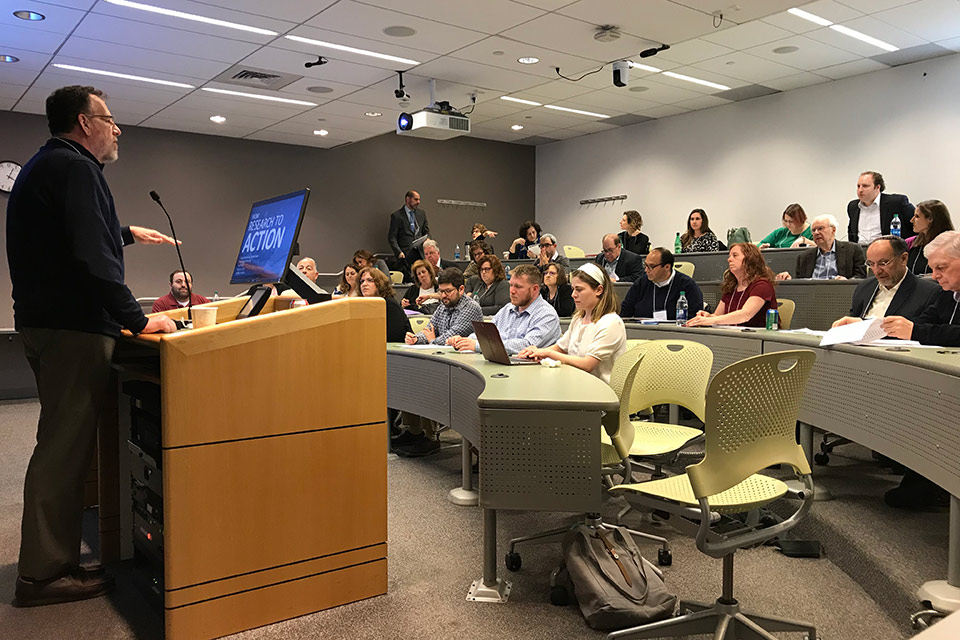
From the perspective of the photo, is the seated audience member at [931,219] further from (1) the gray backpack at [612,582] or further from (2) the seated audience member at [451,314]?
(1) the gray backpack at [612,582]

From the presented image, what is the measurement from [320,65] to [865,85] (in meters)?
6.26

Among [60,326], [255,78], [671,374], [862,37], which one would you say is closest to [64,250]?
[60,326]

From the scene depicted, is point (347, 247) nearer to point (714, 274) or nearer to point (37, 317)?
point (714, 274)

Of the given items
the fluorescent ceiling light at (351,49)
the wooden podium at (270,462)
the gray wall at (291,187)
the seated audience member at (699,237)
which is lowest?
the wooden podium at (270,462)

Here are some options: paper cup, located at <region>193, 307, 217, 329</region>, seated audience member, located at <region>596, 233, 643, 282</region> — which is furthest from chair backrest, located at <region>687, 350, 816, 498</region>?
seated audience member, located at <region>596, 233, 643, 282</region>

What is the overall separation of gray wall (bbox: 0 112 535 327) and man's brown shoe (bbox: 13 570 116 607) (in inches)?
270

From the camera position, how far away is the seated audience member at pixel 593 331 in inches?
135

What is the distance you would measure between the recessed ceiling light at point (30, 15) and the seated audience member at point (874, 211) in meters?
7.34

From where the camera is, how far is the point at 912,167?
317 inches

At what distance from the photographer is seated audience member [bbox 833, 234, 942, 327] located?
383 cm

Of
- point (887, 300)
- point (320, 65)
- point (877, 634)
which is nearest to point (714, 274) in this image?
point (887, 300)

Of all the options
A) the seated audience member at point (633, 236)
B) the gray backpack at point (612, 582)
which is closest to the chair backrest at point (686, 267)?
the seated audience member at point (633, 236)

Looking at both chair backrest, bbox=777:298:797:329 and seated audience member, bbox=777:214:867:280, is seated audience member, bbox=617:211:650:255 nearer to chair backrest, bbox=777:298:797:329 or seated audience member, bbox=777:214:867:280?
seated audience member, bbox=777:214:867:280

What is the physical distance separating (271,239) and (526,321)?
1780 mm
